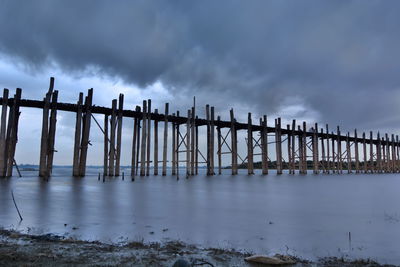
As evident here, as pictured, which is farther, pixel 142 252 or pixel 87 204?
pixel 87 204

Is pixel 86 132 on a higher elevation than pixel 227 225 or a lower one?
higher

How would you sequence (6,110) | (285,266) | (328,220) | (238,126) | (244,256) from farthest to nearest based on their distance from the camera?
(238,126) < (6,110) < (328,220) < (244,256) < (285,266)

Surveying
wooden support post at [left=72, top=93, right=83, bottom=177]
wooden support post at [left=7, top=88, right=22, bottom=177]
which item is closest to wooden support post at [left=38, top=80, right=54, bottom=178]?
wooden support post at [left=7, top=88, right=22, bottom=177]

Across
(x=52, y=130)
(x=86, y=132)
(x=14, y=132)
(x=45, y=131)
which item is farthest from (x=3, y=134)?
(x=86, y=132)

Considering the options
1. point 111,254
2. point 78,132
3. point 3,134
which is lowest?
point 111,254

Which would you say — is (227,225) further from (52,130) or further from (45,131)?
(52,130)

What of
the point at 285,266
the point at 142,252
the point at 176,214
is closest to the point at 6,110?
the point at 176,214

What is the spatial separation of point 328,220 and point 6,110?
22.6 metres

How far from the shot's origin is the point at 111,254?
540cm

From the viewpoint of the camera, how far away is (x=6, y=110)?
22.3 meters

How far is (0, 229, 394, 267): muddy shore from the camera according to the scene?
483cm

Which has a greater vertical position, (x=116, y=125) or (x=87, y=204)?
(x=116, y=125)

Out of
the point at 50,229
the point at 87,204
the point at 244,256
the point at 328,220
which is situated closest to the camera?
the point at 244,256

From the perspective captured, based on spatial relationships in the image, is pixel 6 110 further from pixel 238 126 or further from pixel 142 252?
pixel 238 126
